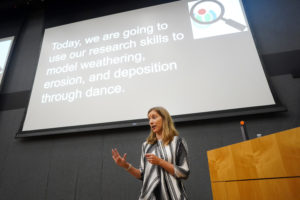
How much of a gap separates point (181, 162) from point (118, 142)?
4.19 feet

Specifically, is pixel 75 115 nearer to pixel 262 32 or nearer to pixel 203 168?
pixel 203 168

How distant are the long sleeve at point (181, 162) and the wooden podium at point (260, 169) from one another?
0.17 meters

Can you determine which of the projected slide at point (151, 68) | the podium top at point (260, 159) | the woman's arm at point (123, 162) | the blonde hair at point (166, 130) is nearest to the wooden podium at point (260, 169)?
the podium top at point (260, 159)

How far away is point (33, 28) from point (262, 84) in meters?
3.90

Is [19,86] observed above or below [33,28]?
below

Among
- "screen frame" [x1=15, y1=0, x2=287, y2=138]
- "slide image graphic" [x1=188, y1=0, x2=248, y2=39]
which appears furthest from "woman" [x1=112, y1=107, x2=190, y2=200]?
"slide image graphic" [x1=188, y1=0, x2=248, y2=39]

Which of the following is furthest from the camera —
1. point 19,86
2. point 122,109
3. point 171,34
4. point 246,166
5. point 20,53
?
point 20,53

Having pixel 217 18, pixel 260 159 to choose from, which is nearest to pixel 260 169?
pixel 260 159

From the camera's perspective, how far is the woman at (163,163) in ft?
3.82

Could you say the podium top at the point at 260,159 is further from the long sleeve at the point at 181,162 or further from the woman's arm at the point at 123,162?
the woman's arm at the point at 123,162

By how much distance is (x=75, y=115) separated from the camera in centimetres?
254

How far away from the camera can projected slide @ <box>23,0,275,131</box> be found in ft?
7.37

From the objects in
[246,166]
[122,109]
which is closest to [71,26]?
[122,109]

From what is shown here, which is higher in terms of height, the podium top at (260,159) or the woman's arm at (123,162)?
the woman's arm at (123,162)
